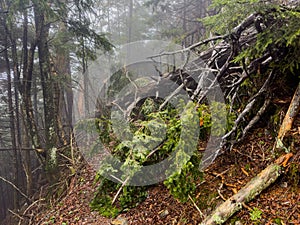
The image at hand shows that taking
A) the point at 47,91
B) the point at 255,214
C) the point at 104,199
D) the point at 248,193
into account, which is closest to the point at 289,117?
the point at 248,193

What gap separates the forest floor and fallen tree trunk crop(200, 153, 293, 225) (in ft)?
0.11

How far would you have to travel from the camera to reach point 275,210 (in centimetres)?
150

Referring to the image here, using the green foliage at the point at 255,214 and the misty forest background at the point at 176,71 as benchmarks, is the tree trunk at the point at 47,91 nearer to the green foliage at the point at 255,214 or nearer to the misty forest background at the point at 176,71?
the misty forest background at the point at 176,71

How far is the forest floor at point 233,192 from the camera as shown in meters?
1.51

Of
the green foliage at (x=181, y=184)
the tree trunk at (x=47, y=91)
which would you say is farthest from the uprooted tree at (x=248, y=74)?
the tree trunk at (x=47, y=91)

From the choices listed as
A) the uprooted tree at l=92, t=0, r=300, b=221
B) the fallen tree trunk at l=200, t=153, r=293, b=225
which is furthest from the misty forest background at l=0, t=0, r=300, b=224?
the fallen tree trunk at l=200, t=153, r=293, b=225

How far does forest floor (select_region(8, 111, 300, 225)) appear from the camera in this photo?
59.6 inches

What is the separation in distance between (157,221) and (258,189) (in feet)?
2.83

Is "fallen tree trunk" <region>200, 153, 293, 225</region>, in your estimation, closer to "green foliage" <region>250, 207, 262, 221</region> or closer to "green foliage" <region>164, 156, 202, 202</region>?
"green foliage" <region>250, 207, 262, 221</region>

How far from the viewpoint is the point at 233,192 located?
1.75m

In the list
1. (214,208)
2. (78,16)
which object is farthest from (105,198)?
(78,16)

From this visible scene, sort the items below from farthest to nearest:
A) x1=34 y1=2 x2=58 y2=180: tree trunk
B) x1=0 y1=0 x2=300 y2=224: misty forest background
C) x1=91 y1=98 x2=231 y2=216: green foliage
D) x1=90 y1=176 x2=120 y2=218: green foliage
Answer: x1=34 y1=2 x2=58 y2=180: tree trunk < x1=90 y1=176 x2=120 y2=218: green foliage < x1=91 y1=98 x2=231 y2=216: green foliage < x1=0 y1=0 x2=300 y2=224: misty forest background

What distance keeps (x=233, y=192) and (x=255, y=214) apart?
246 mm

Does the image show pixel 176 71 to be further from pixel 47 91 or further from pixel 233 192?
pixel 47 91
